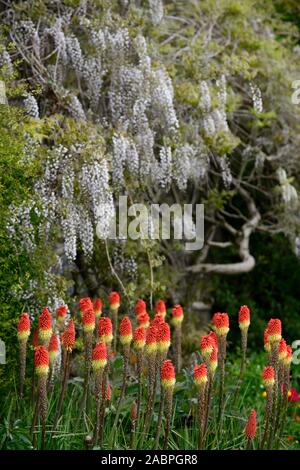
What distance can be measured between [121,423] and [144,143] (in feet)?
6.79

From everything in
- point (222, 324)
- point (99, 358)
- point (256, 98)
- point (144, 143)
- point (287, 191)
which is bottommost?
point (99, 358)

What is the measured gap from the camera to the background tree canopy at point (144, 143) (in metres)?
4.68

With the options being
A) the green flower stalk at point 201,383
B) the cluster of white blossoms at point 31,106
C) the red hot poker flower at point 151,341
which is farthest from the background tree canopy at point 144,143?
the green flower stalk at point 201,383

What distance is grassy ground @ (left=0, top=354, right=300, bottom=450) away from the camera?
370 cm

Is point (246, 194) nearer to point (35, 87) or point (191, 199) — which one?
point (191, 199)

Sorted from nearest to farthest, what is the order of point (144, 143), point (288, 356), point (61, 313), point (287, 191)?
point (288, 356)
point (61, 313)
point (144, 143)
point (287, 191)

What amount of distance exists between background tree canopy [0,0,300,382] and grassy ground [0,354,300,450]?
20.2 inches

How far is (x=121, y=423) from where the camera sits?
4.00 m

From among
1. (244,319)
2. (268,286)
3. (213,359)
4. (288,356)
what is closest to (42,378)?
(213,359)

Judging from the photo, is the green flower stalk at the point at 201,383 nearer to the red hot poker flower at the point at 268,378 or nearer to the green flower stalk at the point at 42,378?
the red hot poker flower at the point at 268,378

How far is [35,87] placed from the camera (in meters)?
5.23

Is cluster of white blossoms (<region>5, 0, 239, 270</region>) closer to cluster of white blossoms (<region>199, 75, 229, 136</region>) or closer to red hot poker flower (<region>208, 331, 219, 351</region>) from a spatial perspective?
cluster of white blossoms (<region>199, 75, 229, 136</region>)

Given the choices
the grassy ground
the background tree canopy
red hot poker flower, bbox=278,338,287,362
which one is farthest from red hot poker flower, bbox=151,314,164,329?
the background tree canopy

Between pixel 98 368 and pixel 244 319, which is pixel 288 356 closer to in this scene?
pixel 244 319
